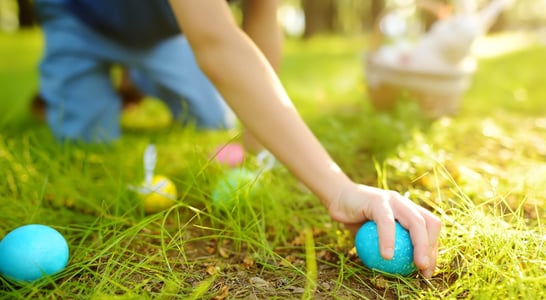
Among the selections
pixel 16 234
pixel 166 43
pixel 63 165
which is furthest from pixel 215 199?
pixel 166 43

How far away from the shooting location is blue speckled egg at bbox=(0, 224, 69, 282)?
4.09 ft

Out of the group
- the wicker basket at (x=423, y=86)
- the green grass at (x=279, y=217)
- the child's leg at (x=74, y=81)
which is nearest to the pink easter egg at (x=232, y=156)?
the green grass at (x=279, y=217)

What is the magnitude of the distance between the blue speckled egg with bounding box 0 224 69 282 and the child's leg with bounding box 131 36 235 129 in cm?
145

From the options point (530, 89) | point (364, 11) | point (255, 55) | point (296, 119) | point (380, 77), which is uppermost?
point (255, 55)

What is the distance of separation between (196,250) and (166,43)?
4.95 ft

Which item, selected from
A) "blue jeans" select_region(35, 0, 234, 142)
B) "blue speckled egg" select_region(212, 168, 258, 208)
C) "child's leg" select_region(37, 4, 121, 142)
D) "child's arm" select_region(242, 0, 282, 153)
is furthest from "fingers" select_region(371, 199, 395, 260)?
"child's leg" select_region(37, 4, 121, 142)

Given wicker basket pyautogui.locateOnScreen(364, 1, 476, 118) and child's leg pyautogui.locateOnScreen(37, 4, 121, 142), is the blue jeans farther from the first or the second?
wicker basket pyautogui.locateOnScreen(364, 1, 476, 118)

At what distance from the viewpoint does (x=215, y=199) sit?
1564 mm

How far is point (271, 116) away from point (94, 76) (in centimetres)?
168

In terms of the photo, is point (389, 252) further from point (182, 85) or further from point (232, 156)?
point (182, 85)

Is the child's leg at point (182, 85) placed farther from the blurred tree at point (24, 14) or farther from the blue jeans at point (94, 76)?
the blurred tree at point (24, 14)

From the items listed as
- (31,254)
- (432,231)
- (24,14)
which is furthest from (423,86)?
(24,14)

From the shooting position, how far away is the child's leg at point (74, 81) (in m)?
2.57

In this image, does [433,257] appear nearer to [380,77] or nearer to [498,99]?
[380,77]
